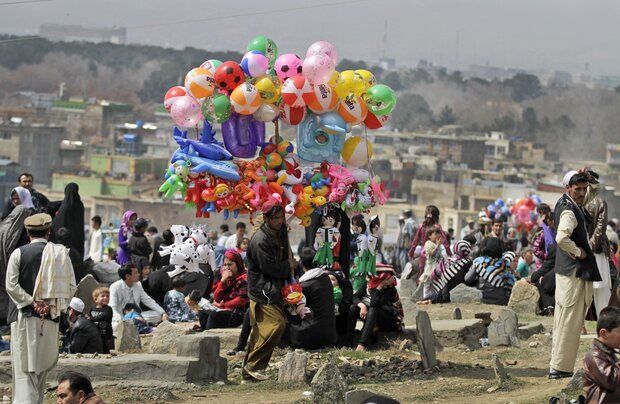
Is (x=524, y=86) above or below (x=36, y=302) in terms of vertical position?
above

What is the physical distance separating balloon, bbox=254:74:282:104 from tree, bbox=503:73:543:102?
443ft

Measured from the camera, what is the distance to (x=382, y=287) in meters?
12.8

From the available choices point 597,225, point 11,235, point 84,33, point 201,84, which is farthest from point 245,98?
point 84,33

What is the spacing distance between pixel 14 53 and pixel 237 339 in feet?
411

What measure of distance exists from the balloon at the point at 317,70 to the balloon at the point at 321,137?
0.46m

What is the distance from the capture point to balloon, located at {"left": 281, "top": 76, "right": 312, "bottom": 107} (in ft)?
48.6

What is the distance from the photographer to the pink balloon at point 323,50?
15219 millimetres

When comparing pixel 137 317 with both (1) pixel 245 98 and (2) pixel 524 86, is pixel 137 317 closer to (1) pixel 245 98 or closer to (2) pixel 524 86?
(1) pixel 245 98

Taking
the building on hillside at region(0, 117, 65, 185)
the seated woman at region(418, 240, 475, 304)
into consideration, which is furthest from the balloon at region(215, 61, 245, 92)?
the building on hillside at region(0, 117, 65, 185)

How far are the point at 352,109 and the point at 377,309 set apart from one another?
122 inches

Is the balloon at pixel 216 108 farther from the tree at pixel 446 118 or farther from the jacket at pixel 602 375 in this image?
the tree at pixel 446 118

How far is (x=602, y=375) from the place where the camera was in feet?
25.3

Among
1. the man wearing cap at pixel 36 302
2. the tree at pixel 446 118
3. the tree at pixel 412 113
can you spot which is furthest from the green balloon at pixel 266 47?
the tree at pixel 412 113

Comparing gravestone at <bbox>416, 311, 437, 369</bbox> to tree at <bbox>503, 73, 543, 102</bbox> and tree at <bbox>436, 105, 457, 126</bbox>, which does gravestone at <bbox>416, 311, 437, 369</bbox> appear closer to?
tree at <bbox>436, 105, 457, 126</bbox>
